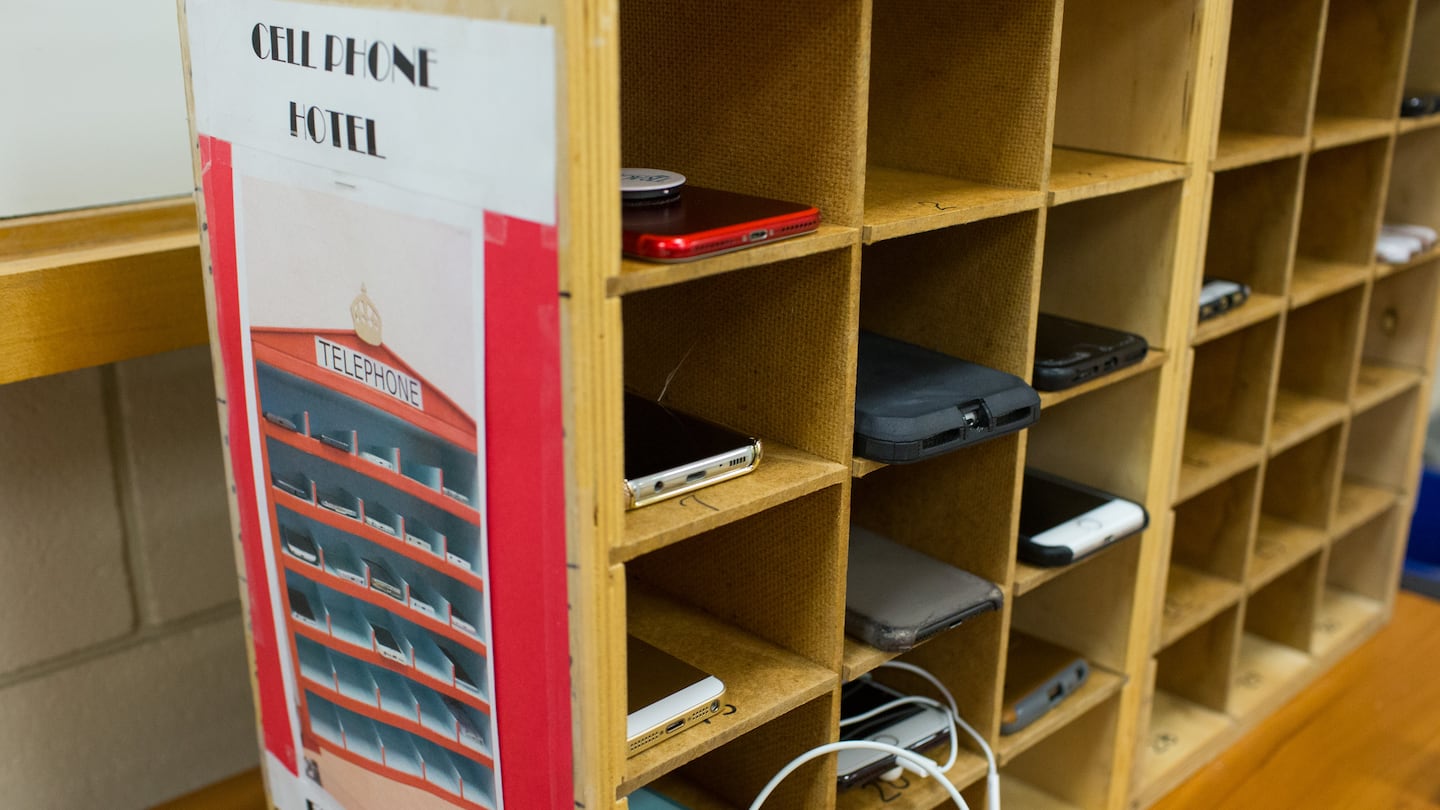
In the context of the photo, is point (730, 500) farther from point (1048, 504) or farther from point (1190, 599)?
point (1190, 599)

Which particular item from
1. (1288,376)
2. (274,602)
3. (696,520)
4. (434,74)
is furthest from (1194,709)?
(434,74)

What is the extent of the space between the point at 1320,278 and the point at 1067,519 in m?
0.66

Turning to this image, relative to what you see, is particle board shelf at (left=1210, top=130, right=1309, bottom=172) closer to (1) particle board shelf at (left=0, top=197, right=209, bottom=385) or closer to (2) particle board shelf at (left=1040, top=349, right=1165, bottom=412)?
(2) particle board shelf at (left=1040, top=349, right=1165, bottom=412)

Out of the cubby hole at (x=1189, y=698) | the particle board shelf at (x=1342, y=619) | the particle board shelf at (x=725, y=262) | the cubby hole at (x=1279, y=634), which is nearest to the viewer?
the particle board shelf at (x=725, y=262)

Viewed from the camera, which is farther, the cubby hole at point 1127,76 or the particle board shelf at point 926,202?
the cubby hole at point 1127,76

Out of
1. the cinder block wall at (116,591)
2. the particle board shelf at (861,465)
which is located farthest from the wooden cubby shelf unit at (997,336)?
the cinder block wall at (116,591)

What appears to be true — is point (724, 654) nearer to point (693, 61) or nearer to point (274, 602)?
point (274, 602)

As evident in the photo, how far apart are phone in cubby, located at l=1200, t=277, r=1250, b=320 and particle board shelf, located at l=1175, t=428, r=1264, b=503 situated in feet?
0.70

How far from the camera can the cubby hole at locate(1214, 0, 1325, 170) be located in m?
1.62

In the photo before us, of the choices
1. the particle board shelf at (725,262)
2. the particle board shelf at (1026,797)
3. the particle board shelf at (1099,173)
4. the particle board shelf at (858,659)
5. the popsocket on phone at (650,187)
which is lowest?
the particle board shelf at (1026,797)

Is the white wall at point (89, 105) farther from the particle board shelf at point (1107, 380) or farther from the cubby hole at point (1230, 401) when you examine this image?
the cubby hole at point (1230, 401)

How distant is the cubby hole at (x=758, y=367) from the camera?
41.2 inches

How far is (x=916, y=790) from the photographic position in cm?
136

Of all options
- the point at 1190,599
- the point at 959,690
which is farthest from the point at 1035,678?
the point at 1190,599
